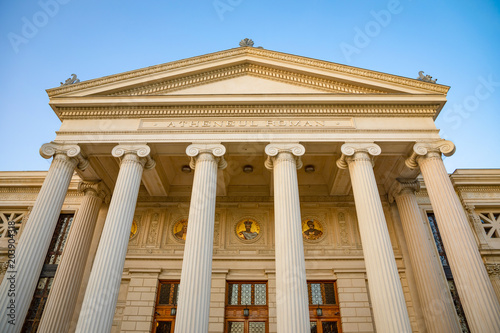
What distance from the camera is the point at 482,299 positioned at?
9438mm

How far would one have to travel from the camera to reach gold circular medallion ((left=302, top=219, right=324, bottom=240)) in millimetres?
15734

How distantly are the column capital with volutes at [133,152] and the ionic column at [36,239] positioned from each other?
58.0 inches

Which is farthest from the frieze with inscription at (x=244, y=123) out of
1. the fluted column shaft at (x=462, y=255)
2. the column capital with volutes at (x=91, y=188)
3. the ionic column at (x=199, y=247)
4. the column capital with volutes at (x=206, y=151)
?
the column capital with volutes at (x=91, y=188)

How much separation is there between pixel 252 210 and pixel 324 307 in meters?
5.28

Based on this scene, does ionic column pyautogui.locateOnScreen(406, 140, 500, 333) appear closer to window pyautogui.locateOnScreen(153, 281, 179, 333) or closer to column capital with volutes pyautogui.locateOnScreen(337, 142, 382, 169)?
column capital with volutes pyautogui.locateOnScreen(337, 142, 382, 169)

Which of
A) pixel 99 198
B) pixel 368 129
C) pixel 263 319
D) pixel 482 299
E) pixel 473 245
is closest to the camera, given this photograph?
pixel 482 299

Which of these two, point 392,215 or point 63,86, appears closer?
point 63,86

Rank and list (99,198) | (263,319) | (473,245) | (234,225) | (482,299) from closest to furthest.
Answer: (482,299), (473,245), (263,319), (99,198), (234,225)

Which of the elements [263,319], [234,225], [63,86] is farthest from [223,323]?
[63,86]

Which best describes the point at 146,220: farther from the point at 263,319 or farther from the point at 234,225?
the point at 263,319

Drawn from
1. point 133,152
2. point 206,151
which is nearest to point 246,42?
point 206,151

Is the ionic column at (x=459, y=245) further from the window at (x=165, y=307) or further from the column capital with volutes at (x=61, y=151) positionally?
the column capital with volutes at (x=61, y=151)

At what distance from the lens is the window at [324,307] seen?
13.5 m

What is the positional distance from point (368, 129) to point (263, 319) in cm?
856
